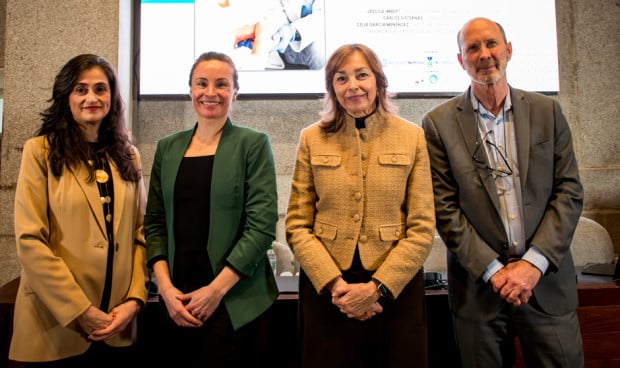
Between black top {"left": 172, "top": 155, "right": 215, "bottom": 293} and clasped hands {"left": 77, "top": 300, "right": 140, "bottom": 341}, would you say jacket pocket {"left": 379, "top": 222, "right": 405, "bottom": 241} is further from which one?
clasped hands {"left": 77, "top": 300, "right": 140, "bottom": 341}

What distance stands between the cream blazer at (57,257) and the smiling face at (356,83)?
34.6 inches

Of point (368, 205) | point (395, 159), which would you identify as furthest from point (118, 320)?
point (395, 159)

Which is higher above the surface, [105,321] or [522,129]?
[522,129]

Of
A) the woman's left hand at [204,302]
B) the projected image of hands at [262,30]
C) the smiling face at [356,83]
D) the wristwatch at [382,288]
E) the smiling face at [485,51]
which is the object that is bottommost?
the woman's left hand at [204,302]

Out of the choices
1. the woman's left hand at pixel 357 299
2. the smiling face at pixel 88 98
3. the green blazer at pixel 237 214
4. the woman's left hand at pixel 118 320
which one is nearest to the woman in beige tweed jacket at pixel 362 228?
the woman's left hand at pixel 357 299

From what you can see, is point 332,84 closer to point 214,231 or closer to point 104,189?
point 214,231

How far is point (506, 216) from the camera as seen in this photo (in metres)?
1.65

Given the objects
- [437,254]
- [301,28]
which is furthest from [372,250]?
[301,28]

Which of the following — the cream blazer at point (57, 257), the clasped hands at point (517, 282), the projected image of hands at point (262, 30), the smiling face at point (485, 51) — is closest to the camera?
the cream blazer at point (57, 257)

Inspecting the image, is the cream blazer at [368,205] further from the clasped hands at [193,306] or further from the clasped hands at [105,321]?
the clasped hands at [105,321]

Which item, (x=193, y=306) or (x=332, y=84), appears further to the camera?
(x=332, y=84)

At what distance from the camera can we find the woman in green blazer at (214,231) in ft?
4.95

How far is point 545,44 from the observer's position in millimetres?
3197

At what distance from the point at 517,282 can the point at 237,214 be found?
0.98 metres
